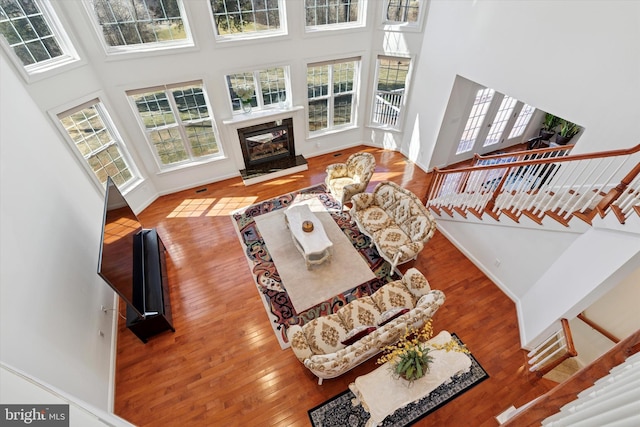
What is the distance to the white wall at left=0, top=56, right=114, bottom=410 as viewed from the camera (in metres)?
2.52

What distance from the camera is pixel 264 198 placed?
654cm

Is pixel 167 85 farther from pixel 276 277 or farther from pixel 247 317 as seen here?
pixel 247 317

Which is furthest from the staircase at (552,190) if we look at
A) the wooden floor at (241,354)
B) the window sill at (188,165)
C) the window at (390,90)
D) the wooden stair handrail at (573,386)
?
the window sill at (188,165)

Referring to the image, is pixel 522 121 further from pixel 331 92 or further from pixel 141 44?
pixel 141 44

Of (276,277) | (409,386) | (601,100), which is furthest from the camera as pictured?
(276,277)

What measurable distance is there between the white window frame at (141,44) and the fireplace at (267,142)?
1913 mm

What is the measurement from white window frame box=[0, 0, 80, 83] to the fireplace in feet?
9.80

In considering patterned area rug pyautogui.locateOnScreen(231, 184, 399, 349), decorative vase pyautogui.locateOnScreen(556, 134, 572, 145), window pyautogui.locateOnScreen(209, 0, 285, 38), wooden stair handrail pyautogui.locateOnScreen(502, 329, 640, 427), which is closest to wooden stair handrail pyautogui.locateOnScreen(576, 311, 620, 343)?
patterned area rug pyautogui.locateOnScreen(231, 184, 399, 349)

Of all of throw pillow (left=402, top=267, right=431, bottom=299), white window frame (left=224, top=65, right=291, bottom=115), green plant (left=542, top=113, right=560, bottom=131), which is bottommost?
throw pillow (left=402, top=267, right=431, bottom=299)

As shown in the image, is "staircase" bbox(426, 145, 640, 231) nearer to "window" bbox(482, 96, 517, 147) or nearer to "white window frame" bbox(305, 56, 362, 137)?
"window" bbox(482, 96, 517, 147)

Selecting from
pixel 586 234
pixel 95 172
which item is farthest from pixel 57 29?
pixel 586 234

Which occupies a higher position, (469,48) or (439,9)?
(439,9)

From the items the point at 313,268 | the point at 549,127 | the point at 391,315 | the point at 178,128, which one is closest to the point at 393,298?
the point at 391,315

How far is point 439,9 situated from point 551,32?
2.28 metres
